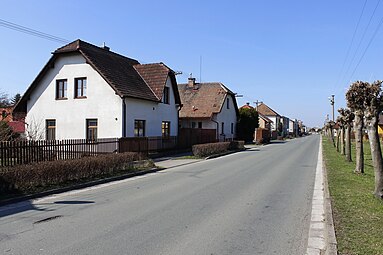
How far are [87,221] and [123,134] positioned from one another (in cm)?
1714

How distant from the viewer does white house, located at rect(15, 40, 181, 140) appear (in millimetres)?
24891

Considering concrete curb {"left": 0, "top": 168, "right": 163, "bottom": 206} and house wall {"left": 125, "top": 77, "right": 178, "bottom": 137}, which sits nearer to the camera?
concrete curb {"left": 0, "top": 168, "right": 163, "bottom": 206}

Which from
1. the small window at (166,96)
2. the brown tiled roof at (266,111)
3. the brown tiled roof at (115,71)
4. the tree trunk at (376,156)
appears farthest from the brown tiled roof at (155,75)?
the brown tiled roof at (266,111)

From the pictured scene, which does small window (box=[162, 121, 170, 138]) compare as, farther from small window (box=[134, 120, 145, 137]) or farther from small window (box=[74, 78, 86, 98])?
small window (box=[74, 78, 86, 98])

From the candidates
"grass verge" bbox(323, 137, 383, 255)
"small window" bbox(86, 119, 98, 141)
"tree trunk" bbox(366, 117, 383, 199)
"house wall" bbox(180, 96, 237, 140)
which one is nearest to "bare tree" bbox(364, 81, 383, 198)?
"tree trunk" bbox(366, 117, 383, 199)

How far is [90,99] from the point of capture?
84.0 ft

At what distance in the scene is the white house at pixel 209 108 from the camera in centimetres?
4300

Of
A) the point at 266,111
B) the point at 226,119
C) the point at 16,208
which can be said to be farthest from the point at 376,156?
the point at 266,111

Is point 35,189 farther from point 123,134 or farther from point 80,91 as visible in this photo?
point 80,91

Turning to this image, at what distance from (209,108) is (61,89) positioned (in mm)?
20137

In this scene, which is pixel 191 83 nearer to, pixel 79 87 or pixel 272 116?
pixel 79 87

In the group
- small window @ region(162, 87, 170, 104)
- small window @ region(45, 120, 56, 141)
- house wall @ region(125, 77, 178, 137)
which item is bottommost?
small window @ region(45, 120, 56, 141)

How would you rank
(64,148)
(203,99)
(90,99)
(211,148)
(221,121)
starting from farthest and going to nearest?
(203,99) → (221,121) → (211,148) → (90,99) → (64,148)

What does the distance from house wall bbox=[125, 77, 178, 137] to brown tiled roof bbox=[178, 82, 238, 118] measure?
1062 centimetres
